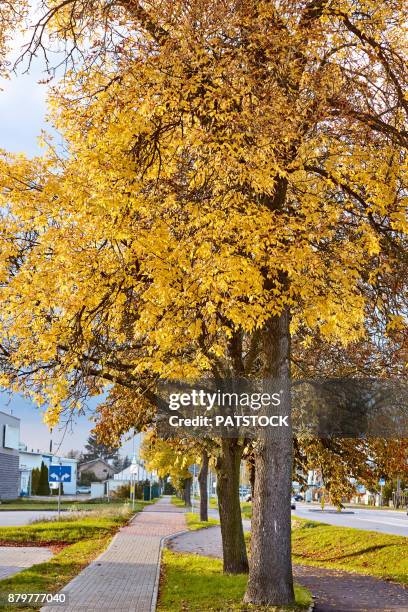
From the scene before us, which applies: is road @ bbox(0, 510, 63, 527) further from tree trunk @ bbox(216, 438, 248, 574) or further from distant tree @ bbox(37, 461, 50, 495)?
distant tree @ bbox(37, 461, 50, 495)

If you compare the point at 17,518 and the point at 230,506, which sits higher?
the point at 230,506

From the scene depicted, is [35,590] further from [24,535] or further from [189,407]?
[24,535]

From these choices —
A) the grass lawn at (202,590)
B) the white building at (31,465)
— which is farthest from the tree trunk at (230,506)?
the white building at (31,465)

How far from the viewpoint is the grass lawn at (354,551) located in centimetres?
2127

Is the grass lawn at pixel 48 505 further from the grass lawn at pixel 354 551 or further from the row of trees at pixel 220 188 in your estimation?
the row of trees at pixel 220 188

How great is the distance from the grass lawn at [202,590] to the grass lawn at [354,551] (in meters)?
4.39

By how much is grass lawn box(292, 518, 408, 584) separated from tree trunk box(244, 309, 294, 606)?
633 cm

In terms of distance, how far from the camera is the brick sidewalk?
11781 millimetres

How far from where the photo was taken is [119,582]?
14766 millimetres

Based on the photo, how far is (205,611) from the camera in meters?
11.7

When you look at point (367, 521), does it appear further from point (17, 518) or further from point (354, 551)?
point (17, 518)

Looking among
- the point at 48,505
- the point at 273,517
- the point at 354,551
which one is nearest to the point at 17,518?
the point at 48,505

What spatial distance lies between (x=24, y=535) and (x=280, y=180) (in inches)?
741

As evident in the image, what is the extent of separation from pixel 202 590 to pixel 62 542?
1319 centimetres
